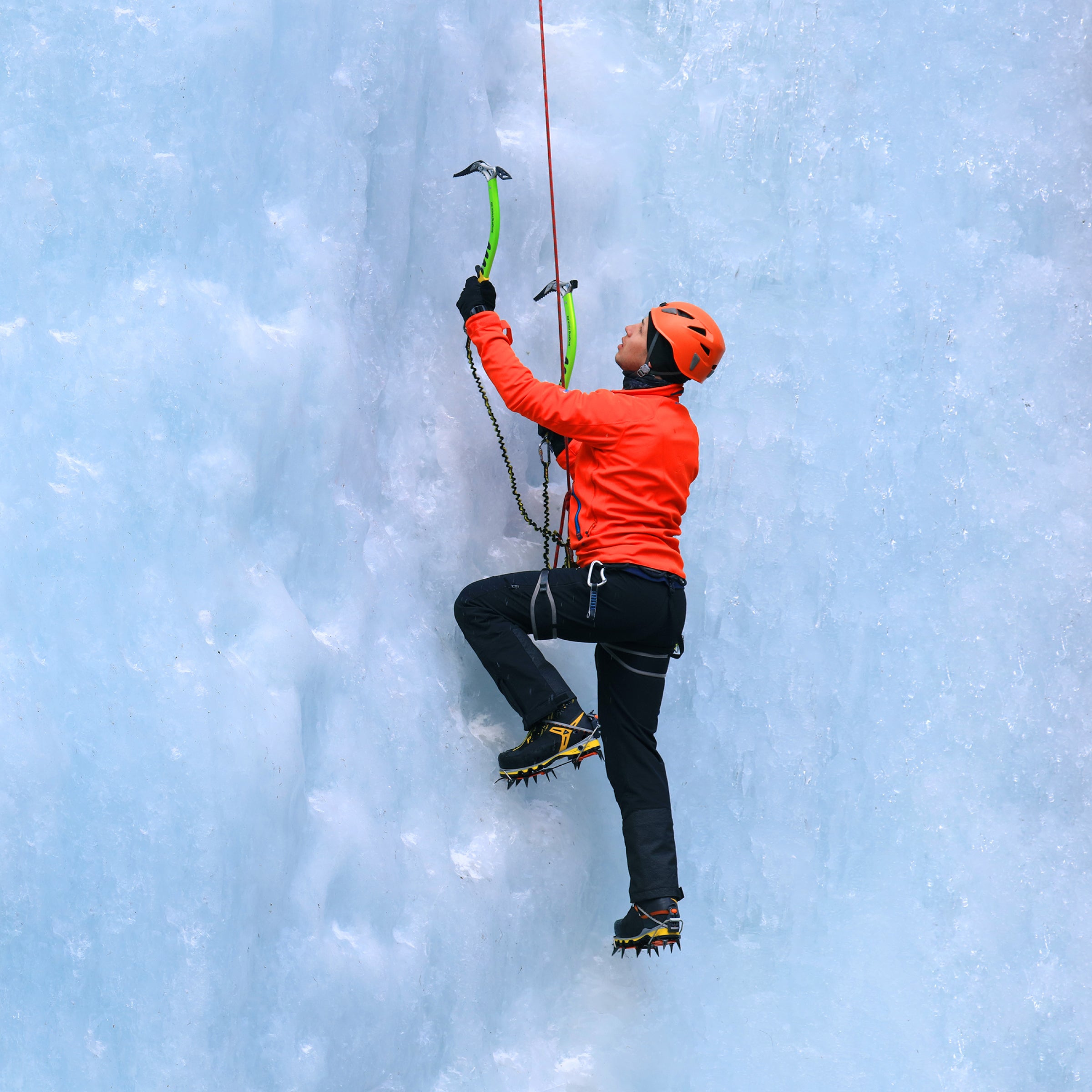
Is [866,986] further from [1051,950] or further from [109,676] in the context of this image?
[109,676]

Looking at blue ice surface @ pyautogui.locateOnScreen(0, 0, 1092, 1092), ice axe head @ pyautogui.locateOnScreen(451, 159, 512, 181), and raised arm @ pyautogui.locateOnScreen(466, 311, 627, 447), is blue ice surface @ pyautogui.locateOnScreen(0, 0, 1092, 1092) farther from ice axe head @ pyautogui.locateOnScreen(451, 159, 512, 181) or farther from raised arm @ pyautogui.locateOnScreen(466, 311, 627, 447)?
raised arm @ pyautogui.locateOnScreen(466, 311, 627, 447)

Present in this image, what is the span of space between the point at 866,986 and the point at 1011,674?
39.2 inches

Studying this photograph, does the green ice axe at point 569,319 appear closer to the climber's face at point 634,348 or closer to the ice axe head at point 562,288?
the ice axe head at point 562,288

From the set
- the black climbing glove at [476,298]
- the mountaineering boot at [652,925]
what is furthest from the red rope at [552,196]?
the mountaineering boot at [652,925]

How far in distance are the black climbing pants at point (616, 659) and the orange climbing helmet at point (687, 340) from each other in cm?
51

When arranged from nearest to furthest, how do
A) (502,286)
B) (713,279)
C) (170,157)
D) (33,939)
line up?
1. (33,939)
2. (170,157)
3. (502,286)
4. (713,279)

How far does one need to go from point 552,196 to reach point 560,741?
4.71 ft

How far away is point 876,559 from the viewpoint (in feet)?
13.3

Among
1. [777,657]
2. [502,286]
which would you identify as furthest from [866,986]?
[502,286]

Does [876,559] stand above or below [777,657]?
above

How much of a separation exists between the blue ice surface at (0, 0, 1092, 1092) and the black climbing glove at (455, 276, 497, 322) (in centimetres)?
35

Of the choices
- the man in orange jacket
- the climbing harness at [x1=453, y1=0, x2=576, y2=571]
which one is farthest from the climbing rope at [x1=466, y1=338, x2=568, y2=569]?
the man in orange jacket

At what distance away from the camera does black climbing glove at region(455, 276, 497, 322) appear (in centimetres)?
335

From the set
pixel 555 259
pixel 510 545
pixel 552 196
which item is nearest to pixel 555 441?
pixel 510 545
